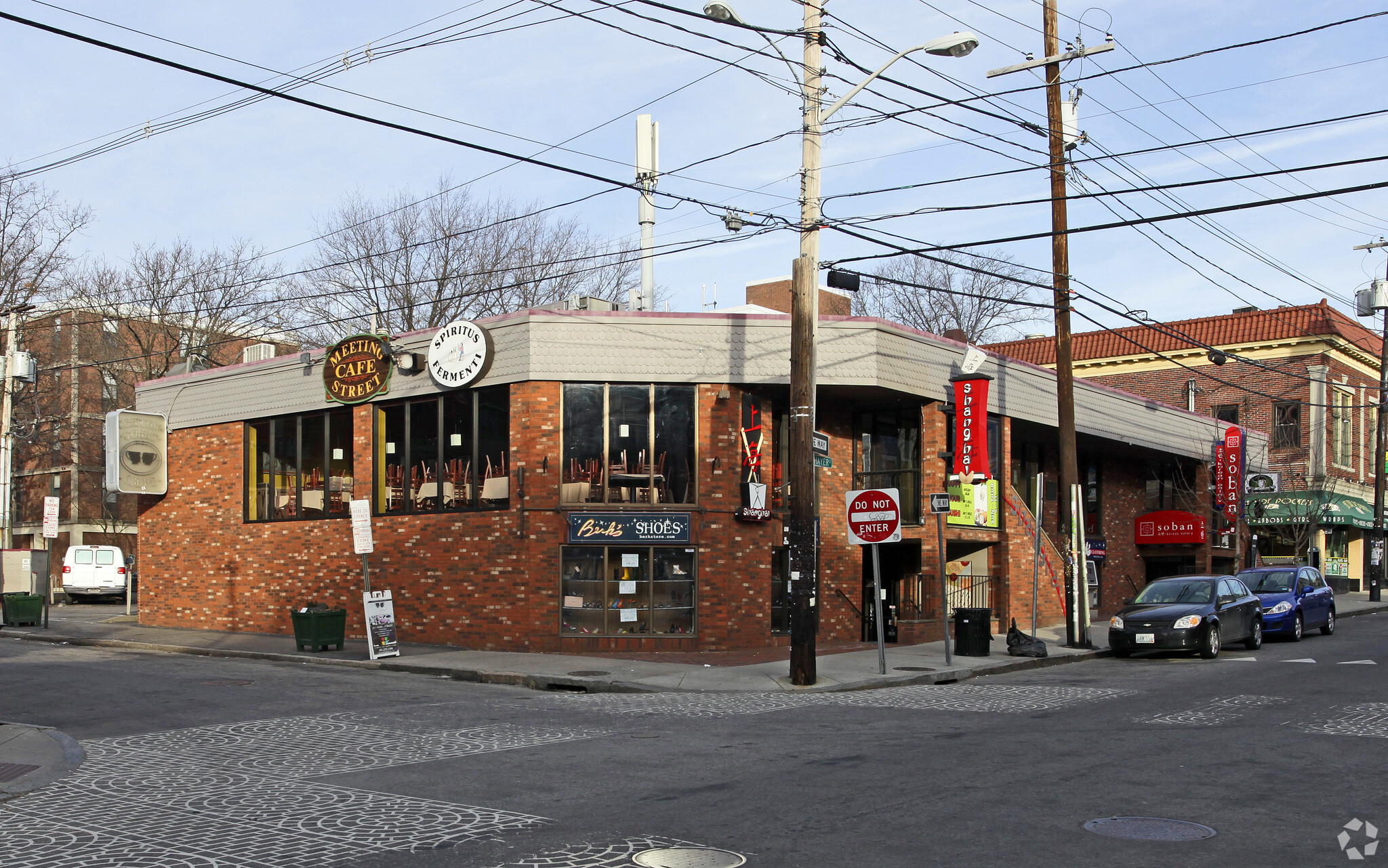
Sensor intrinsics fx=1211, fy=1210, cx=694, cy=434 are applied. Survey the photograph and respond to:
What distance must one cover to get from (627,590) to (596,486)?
6.47 ft

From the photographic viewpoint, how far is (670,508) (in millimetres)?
21922

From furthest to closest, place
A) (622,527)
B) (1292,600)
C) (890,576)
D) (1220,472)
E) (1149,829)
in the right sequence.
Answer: (1220,472), (890,576), (1292,600), (622,527), (1149,829)

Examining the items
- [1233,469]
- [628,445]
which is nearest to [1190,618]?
[628,445]

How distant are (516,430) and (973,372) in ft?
29.6

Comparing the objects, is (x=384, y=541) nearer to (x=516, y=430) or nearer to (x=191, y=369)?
(x=516, y=430)

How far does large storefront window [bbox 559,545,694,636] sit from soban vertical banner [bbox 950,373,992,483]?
576cm

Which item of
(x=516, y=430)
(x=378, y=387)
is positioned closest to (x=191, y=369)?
(x=378, y=387)

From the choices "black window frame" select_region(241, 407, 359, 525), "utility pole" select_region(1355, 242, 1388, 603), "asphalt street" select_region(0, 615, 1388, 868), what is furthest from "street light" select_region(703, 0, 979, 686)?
"utility pole" select_region(1355, 242, 1388, 603)

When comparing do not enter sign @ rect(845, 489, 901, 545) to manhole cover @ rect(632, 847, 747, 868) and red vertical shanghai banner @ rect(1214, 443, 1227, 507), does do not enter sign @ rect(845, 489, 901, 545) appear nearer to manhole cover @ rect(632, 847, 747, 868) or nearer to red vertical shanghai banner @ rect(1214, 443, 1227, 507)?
manhole cover @ rect(632, 847, 747, 868)

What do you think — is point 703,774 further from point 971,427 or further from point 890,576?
point 890,576

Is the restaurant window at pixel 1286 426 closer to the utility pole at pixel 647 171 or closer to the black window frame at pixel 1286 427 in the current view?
the black window frame at pixel 1286 427

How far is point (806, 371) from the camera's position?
17.6 meters

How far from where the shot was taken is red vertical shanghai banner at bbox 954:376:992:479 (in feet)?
76.8

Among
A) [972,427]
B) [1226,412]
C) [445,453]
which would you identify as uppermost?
[1226,412]
